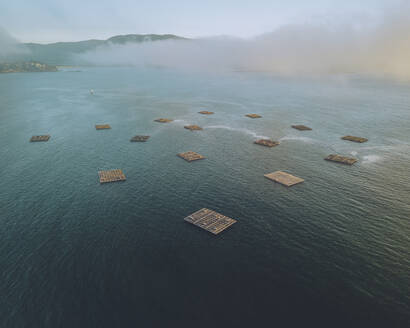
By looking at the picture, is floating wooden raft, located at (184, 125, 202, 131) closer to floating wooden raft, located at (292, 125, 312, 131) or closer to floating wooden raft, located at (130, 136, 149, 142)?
floating wooden raft, located at (130, 136, 149, 142)

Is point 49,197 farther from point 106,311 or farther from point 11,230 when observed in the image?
point 106,311

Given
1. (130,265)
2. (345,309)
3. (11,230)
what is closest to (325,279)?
(345,309)

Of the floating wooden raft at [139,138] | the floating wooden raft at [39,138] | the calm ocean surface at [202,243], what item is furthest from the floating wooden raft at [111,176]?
the floating wooden raft at [39,138]

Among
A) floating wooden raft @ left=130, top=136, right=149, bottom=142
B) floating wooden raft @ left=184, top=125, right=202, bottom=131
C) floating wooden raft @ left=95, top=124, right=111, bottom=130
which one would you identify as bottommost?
floating wooden raft @ left=95, top=124, right=111, bottom=130

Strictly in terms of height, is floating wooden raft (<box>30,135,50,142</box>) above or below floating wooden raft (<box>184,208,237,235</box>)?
below

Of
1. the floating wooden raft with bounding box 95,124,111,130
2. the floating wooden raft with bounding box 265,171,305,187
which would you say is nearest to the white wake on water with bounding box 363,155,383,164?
the floating wooden raft with bounding box 265,171,305,187

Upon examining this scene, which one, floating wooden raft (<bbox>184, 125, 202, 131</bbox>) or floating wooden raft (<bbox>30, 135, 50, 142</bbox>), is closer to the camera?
floating wooden raft (<bbox>30, 135, 50, 142</bbox>)
